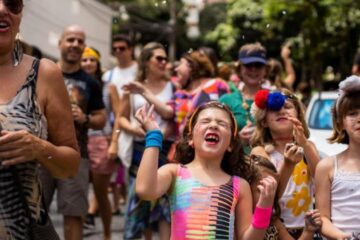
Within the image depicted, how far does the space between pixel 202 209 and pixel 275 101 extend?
1.34m

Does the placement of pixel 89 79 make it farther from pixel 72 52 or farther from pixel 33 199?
pixel 33 199

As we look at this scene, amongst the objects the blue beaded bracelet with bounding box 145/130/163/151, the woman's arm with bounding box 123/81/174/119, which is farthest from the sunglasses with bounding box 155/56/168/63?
the blue beaded bracelet with bounding box 145/130/163/151

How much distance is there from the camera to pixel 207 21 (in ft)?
147

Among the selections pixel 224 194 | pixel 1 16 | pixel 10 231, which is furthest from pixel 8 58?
pixel 224 194

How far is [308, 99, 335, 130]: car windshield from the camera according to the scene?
934 centimetres

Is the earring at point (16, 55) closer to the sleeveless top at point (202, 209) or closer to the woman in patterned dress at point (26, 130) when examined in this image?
the woman in patterned dress at point (26, 130)

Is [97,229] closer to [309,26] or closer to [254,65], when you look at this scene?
[254,65]

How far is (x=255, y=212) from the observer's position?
3875 millimetres

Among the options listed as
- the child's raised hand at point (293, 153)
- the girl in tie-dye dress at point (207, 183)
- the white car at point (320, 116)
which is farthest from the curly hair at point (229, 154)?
the white car at point (320, 116)

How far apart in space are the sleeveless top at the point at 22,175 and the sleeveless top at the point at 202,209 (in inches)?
37.3

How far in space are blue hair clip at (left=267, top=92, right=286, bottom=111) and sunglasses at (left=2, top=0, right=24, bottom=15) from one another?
225 centimetres

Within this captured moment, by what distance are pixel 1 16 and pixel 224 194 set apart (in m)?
1.48

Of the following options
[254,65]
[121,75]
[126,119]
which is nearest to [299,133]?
[254,65]

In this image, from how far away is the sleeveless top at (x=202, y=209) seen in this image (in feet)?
12.9
